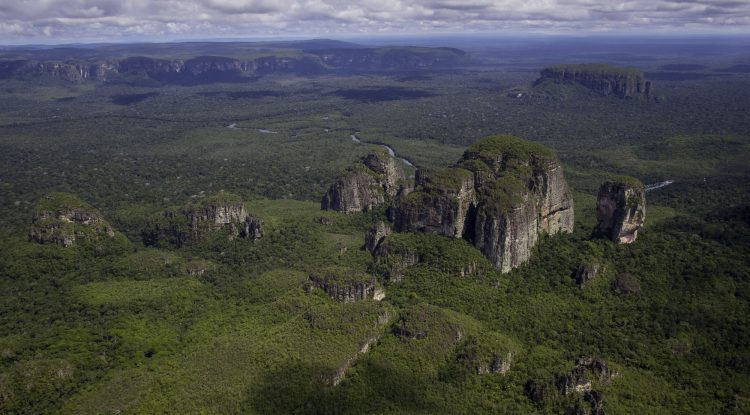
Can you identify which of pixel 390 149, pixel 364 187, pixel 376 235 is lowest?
pixel 376 235

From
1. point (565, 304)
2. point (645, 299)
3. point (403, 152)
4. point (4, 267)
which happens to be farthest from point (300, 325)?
point (403, 152)

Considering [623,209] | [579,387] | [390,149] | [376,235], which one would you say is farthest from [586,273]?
[390,149]

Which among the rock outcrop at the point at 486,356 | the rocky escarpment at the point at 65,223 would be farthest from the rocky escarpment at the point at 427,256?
the rocky escarpment at the point at 65,223

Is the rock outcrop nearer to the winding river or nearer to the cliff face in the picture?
the cliff face

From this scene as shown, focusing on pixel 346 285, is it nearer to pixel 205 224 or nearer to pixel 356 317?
pixel 356 317

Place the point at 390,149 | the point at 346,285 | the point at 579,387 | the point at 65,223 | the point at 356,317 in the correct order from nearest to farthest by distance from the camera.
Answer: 1. the point at 579,387
2. the point at 356,317
3. the point at 346,285
4. the point at 65,223
5. the point at 390,149

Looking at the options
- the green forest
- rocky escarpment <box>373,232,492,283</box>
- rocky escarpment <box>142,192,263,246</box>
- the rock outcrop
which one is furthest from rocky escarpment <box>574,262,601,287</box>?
rocky escarpment <box>142,192,263,246</box>
